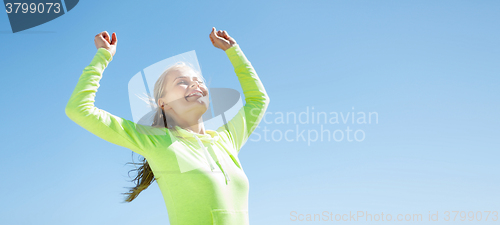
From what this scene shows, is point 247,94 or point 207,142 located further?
point 247,94

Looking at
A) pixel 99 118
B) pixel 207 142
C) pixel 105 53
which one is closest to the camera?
pixel 99 118

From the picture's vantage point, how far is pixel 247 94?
3.44m

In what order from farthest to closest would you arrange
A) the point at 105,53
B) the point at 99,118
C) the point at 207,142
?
1. the point at 207,142
2. the point at 105,53
3. the point at 99,118

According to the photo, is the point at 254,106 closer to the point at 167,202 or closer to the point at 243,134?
the point at 243,134

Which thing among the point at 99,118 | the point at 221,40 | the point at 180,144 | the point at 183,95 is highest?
the point at 221,40

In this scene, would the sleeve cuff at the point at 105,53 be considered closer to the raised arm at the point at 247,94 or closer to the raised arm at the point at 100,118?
the raised arm at the point at 100,118

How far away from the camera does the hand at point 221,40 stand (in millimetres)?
3412

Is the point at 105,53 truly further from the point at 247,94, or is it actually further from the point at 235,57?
the point at 247,94

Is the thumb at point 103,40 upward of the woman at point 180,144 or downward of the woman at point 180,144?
upward

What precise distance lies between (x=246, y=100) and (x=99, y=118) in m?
1.34

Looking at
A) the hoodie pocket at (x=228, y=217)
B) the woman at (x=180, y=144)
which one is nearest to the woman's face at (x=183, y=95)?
the woman at (x=180, y=144)

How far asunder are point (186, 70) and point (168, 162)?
774 millimetres

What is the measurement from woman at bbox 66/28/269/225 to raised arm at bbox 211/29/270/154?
22 centimetres

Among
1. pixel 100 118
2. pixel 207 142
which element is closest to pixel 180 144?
pixel 207 142
